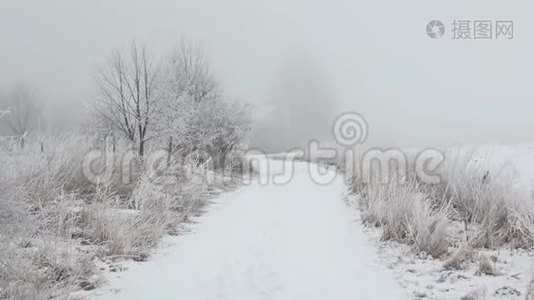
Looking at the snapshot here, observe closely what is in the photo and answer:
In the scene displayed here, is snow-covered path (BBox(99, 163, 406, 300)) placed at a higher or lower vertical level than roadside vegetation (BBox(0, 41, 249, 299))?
lower

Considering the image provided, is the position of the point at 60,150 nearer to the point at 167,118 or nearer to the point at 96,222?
the point at 96,222

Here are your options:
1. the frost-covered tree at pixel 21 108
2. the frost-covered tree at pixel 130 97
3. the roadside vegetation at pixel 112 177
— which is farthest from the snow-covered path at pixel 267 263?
the frost-covered tree at pixel 21 108

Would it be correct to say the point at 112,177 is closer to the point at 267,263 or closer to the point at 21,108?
the point at 267,263

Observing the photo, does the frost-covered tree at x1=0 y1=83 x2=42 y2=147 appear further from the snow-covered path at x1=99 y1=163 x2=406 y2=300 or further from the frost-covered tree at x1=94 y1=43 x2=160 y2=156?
the snow-covered path at x1=99 y1=163 x2=406 y2=300

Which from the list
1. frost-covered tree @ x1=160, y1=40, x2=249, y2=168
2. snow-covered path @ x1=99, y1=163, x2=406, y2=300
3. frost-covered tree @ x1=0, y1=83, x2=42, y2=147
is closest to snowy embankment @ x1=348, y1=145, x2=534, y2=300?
snow-covered path @ x1=99, y1=163, x2=406, y2=300

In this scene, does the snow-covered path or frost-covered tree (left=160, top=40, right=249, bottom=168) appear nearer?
the snow-covered path

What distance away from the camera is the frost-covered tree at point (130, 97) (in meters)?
10.6

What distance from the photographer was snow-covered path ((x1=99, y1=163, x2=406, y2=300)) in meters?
3.96

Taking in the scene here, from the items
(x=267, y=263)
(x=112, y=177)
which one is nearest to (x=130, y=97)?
(x=112, y=177)

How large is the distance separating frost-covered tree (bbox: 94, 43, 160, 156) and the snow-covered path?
3843 mm

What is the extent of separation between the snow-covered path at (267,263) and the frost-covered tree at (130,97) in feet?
12.6

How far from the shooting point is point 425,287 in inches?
157

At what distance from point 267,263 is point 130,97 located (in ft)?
23.2

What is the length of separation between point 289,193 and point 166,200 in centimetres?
396
